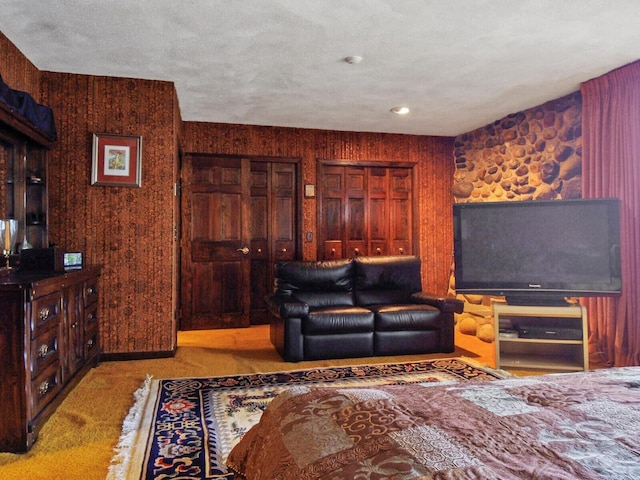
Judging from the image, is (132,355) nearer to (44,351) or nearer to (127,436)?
(44,351)

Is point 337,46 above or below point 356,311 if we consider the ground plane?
above

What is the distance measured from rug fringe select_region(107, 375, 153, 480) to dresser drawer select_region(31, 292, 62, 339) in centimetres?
66

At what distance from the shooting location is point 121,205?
380 cm

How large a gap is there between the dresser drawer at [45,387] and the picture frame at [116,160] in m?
1.68

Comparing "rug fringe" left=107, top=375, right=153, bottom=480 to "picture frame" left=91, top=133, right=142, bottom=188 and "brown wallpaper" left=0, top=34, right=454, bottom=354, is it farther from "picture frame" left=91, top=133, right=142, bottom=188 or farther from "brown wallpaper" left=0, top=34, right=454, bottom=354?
"picture frame" left=91, top=133, right=142, bottom=188

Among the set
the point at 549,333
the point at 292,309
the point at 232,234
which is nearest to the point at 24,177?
the point at 292,309

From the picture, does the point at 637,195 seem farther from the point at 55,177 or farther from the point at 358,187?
the point at 55,177

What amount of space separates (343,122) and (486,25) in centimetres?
257

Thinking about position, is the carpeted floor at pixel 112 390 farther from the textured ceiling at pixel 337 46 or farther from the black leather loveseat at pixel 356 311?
the textured ceiling at pixel 337 46

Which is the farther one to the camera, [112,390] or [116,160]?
[116,160]

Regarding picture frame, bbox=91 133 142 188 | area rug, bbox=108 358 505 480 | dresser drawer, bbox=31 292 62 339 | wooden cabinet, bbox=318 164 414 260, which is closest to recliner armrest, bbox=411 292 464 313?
area rug, bbox=108 358 505 480

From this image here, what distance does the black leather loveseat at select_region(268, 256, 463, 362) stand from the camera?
3766 millimetres

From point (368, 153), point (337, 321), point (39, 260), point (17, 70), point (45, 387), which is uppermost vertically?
point (17, 70)

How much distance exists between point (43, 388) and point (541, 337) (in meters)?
3.39
